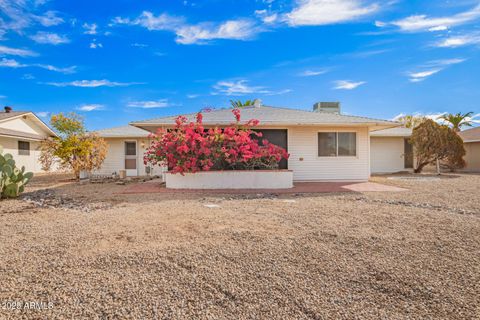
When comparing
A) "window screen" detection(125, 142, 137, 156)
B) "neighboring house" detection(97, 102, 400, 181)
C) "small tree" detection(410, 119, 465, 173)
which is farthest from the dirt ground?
"small tree" detection(410, 119, 465, 173)

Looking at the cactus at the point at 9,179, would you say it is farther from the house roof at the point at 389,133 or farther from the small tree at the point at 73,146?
the house roof at the point at 389,133

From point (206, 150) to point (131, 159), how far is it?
8.76m

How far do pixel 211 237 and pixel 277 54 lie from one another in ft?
41.8

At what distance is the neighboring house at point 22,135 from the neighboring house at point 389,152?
2379 centimetres

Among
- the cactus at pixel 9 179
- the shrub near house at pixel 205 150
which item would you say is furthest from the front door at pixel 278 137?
the cactus at pixel 9 179

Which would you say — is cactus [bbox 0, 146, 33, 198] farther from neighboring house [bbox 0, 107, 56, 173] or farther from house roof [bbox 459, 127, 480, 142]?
house roof [bbox 459, 127, 480, 142]

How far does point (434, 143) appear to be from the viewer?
1562 cm

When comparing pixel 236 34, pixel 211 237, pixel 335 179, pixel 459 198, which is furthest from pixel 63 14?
pixel 459 198

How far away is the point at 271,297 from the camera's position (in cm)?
231

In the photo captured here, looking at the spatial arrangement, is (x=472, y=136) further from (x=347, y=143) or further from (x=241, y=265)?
(x=241, y=265)

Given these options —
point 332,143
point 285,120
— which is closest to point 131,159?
point 285,120

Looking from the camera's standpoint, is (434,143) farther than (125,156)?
No

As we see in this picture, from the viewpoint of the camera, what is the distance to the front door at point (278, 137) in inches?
467

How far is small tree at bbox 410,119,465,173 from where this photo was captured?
15.7 meters
